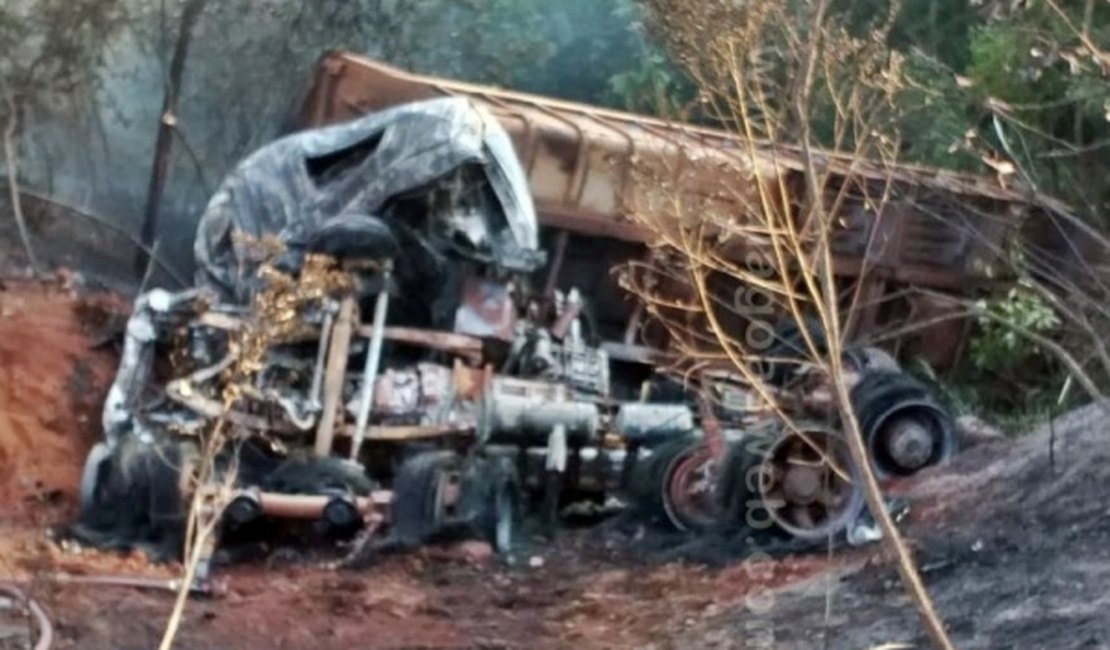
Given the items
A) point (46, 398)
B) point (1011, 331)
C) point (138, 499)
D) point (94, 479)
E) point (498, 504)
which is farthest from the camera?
point (46, 398)

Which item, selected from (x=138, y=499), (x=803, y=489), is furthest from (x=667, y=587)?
(x=138, y=499)

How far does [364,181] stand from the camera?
1002 centimetres

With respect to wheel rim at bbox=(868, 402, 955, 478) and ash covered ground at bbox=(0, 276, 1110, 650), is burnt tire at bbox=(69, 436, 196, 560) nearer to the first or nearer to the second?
ash covered ground at bbox=(0, 276, 1110, 650)

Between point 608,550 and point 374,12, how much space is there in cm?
680

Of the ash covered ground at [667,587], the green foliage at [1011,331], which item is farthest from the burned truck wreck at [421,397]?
the green foliage at [1011,331]

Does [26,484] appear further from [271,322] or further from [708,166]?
[708,166]

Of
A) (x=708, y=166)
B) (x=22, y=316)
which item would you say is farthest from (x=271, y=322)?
(x=22, y=316)

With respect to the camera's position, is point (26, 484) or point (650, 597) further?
point (26, 484)

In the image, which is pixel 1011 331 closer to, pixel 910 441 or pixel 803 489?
pixel 910 441

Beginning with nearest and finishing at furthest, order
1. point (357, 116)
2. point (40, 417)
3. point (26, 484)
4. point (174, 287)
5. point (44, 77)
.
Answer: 1. point (26, 484)
2. point (40, 417)
3. point (357, 116)
4. point (174, 287)
5. point (44, 77)

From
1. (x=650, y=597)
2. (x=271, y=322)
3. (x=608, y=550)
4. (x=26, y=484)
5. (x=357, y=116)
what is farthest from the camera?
(x=357, y=116)

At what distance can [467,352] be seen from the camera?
9.68 m

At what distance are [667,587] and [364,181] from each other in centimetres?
282

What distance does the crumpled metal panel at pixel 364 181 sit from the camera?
987cm
